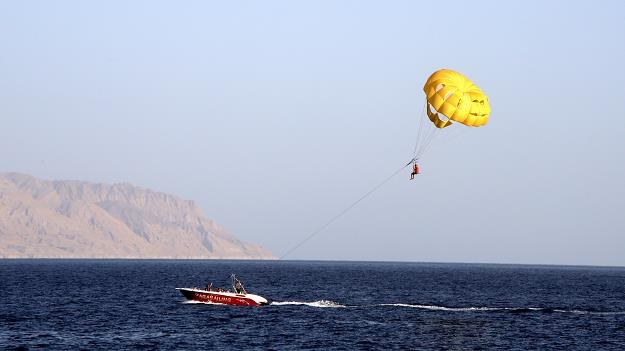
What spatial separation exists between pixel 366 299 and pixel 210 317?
1355 inches

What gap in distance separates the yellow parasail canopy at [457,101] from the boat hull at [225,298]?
89.0 ft

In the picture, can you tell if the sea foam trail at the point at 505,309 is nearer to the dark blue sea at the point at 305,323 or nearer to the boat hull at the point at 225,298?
the dark blue sea at the point at 305,323

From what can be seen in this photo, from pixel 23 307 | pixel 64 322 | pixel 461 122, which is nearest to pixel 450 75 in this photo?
pixel 461 122

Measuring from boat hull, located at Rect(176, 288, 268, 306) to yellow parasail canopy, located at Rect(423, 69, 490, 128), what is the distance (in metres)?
27.1

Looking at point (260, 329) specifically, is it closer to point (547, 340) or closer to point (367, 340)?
point (367, 340)

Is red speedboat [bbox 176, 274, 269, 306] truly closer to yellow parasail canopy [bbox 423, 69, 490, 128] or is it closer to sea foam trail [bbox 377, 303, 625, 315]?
sea foam trail [bbox 377, 303, 625, 315]

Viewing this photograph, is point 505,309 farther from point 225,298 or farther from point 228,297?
point 225,298

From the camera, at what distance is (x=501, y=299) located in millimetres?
122750

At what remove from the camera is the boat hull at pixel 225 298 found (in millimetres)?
95062

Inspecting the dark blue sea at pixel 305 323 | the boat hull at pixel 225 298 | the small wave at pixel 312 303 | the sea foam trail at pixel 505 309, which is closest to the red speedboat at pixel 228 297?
the boat hull at pixel 225 298

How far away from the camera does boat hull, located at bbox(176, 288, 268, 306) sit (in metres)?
95.1

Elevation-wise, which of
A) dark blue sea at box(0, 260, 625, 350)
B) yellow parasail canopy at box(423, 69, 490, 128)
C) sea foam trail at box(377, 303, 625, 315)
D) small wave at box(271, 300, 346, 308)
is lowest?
dark blue sea at box(0, 260, 625, 350)

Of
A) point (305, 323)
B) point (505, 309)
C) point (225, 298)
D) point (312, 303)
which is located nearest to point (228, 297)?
point (225, 298)

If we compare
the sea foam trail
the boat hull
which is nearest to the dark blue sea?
the sea foam trail
